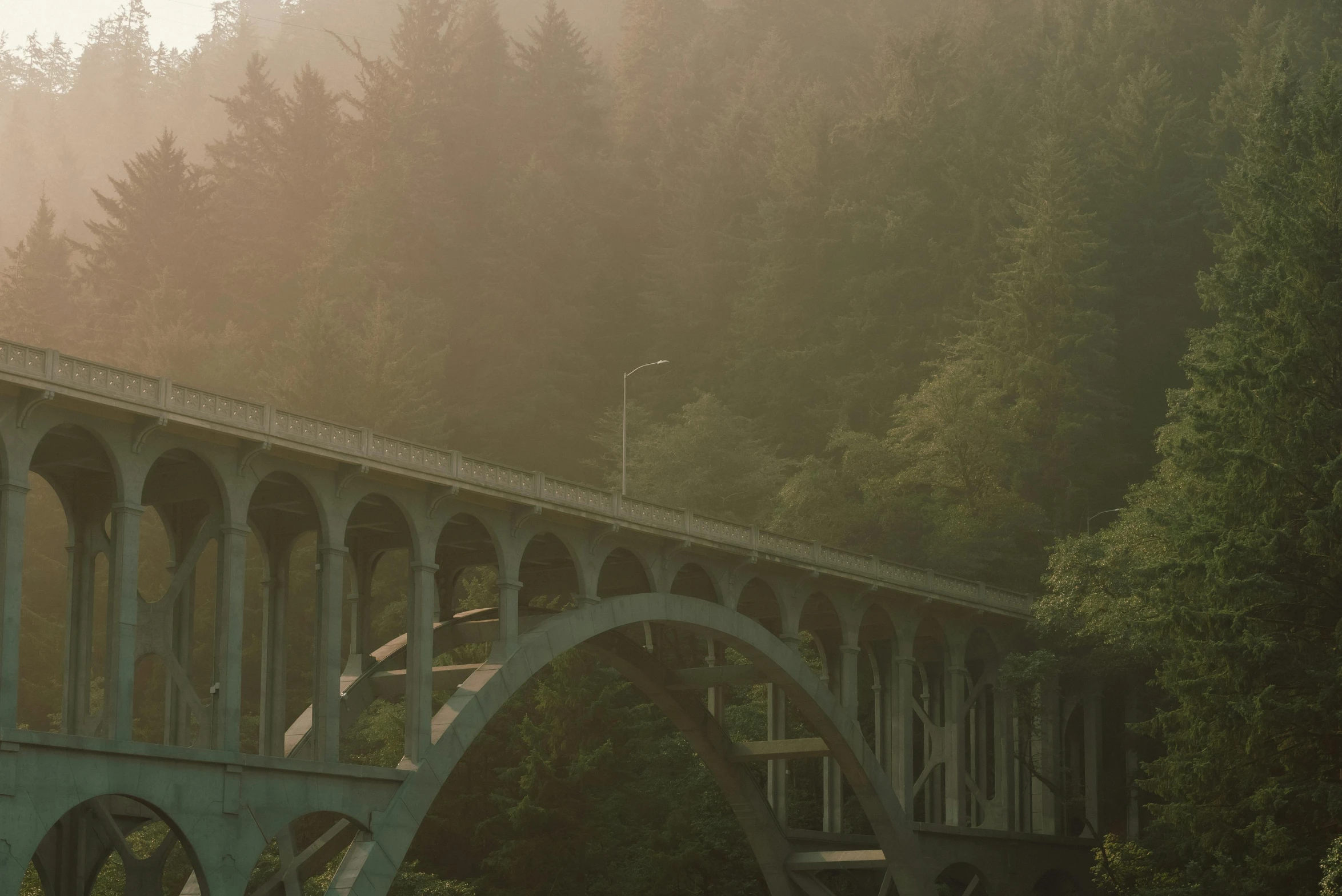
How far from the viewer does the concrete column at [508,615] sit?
45.6 meters

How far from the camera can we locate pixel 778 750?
2331 inches

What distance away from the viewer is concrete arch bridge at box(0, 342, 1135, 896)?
35.6 meters

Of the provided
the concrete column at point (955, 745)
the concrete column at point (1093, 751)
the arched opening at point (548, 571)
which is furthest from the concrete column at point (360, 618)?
the concrete column at point (1093, 751)

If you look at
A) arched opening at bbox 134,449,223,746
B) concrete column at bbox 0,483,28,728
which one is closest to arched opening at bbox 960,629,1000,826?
arched opening at bbox 134,449,223,746

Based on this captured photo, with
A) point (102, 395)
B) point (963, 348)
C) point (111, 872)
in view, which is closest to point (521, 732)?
point (111, 872)

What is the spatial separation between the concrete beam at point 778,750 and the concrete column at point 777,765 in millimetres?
1431

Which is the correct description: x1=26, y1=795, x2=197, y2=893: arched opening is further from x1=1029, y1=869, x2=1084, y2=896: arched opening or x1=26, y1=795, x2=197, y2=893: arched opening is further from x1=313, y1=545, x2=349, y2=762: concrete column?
x1=1029, y1=869, x2=1084, y2=896: arched opening

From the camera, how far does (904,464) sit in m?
76.2

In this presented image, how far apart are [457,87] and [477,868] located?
158ft

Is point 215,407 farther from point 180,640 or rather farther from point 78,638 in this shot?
point 180,640

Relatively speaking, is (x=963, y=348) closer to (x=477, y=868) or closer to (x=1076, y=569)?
(x=1076, y=569)

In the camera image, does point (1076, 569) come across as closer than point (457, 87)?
Yes

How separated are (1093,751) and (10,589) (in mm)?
43645

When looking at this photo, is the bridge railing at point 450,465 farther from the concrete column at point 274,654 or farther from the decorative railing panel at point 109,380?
the concrete column at point 274,654
